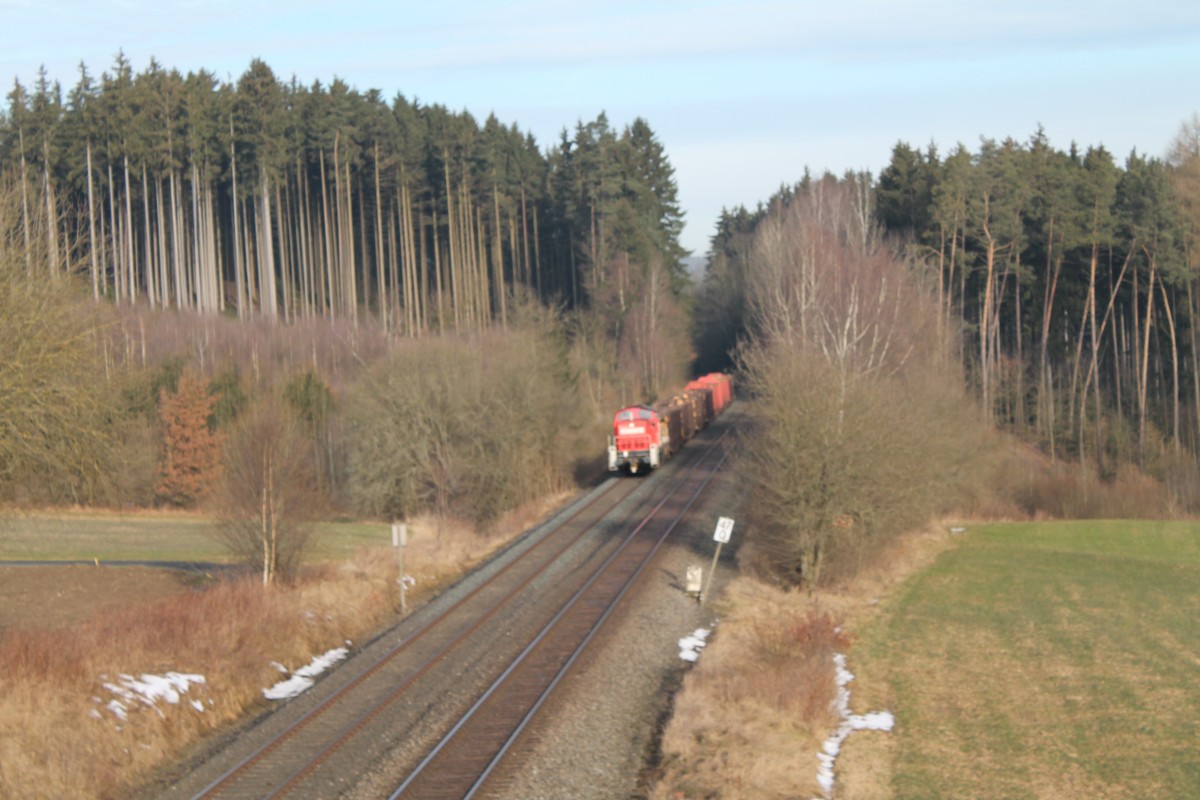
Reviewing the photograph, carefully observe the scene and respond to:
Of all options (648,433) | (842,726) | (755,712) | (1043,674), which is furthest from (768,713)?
(648,433)

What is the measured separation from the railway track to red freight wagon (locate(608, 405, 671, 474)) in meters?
12.7

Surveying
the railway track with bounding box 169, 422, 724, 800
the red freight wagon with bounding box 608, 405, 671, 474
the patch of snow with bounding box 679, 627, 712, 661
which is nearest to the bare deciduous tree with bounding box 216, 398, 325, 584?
the railway track with bounding box 169, 422, 724, 800

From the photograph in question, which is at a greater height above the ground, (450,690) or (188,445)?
(188,445)

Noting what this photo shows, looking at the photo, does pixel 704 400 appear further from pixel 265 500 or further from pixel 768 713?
pixel 768 713

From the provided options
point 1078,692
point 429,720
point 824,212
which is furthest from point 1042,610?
point 824,212

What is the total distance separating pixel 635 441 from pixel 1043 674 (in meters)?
24.0

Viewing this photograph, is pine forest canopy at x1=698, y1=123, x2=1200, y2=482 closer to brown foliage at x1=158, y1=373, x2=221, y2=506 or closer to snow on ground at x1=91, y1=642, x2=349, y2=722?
brown foliage at x1=158, y1=373, x2=221, y2=506

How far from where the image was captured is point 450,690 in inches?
660

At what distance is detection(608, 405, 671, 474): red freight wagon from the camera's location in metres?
41.6

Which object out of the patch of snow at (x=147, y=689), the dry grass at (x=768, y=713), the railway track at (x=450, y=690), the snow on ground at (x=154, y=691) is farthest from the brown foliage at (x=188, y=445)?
the patch of snow at (x=147, y=689)

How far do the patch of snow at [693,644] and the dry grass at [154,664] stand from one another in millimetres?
6145

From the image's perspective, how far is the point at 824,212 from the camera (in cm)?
5481

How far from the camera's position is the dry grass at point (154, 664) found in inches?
521

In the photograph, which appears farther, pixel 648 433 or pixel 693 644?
pixel 648 433
